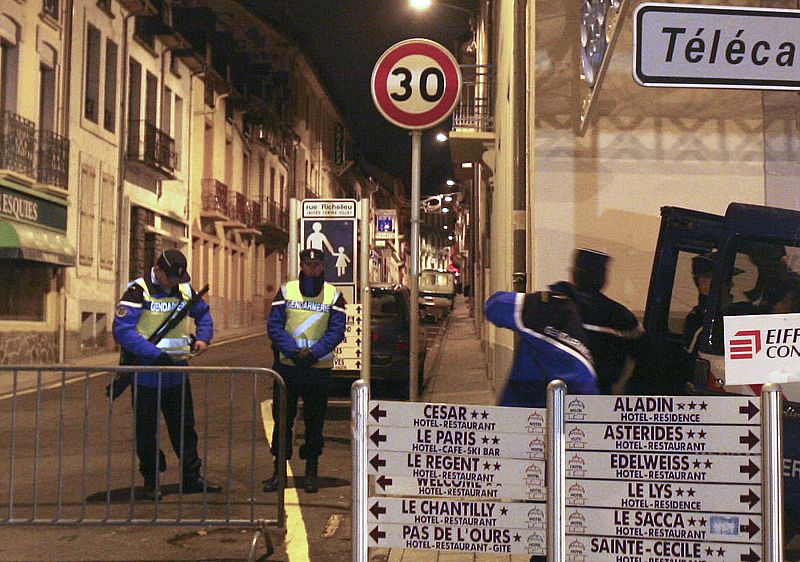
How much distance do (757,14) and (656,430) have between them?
1.67 metres

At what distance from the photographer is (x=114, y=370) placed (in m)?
6.04

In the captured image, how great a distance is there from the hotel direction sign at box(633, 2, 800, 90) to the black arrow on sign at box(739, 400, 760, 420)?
4.06 ft

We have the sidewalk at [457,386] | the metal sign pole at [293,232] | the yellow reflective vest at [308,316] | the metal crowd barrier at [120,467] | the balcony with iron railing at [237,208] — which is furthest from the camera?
the balcony with iron railing at [237,208]

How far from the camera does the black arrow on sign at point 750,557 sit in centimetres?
358

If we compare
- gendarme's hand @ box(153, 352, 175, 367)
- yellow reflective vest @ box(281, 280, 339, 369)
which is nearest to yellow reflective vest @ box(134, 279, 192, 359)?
gendarme's hand @ box(153, 352, 175, 367)

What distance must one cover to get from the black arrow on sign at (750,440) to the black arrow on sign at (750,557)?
0.40m

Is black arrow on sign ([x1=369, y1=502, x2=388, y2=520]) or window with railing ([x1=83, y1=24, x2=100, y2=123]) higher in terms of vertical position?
window with railing ([x1=83, y1=24, x2=100, y2=123])

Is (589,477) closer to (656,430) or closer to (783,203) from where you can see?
(656,430)

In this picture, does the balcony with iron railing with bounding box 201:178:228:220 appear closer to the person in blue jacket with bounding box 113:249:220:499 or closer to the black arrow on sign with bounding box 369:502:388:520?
the person in blue jacket with bounding box 113:249:220:499

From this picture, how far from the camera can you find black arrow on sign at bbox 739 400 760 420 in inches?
141

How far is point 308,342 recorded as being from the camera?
760cm

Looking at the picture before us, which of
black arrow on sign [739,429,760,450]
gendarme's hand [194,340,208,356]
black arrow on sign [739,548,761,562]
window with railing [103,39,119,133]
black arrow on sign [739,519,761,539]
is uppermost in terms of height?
window with railing [103,39,119,133]

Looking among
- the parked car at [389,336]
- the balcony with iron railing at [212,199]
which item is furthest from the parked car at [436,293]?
the parked car at [389,336]

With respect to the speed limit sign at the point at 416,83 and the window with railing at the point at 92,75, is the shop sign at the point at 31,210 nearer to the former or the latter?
the window with railing at the point at 92,75
